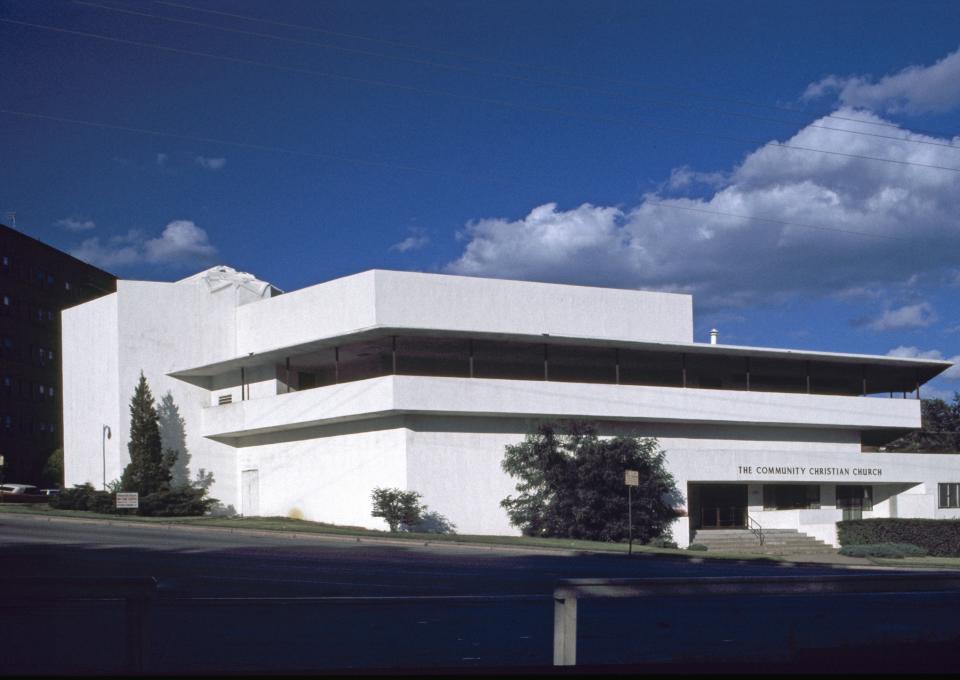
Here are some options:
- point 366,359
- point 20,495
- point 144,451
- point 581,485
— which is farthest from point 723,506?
point 20,495

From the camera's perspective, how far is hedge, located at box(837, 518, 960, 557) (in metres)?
42.7

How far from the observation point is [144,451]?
42906mm

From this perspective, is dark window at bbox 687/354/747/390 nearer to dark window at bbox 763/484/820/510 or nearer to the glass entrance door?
the glass entrance door

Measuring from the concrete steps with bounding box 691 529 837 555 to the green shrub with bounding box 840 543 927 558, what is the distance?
1.91 m

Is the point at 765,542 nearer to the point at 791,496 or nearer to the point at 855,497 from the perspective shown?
the point at 791,496

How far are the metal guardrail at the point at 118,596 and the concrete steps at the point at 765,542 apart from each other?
38.3 m

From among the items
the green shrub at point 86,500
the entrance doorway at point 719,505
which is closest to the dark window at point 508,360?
the entrance doorway at point 719,505

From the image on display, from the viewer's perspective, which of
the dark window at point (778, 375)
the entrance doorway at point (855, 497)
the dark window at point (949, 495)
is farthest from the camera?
the entrance doorway at point (855, 497)

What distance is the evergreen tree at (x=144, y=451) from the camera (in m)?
42.5

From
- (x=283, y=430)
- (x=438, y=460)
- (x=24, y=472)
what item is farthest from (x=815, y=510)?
→ (x=24, y=472)

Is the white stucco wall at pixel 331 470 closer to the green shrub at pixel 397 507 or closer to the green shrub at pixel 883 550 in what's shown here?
the green shrub at pixel 397 507

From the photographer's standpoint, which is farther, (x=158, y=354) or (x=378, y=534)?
(x=158, y=354)

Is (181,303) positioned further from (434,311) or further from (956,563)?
(956,563)

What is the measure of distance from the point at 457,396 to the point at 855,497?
21.0 m
